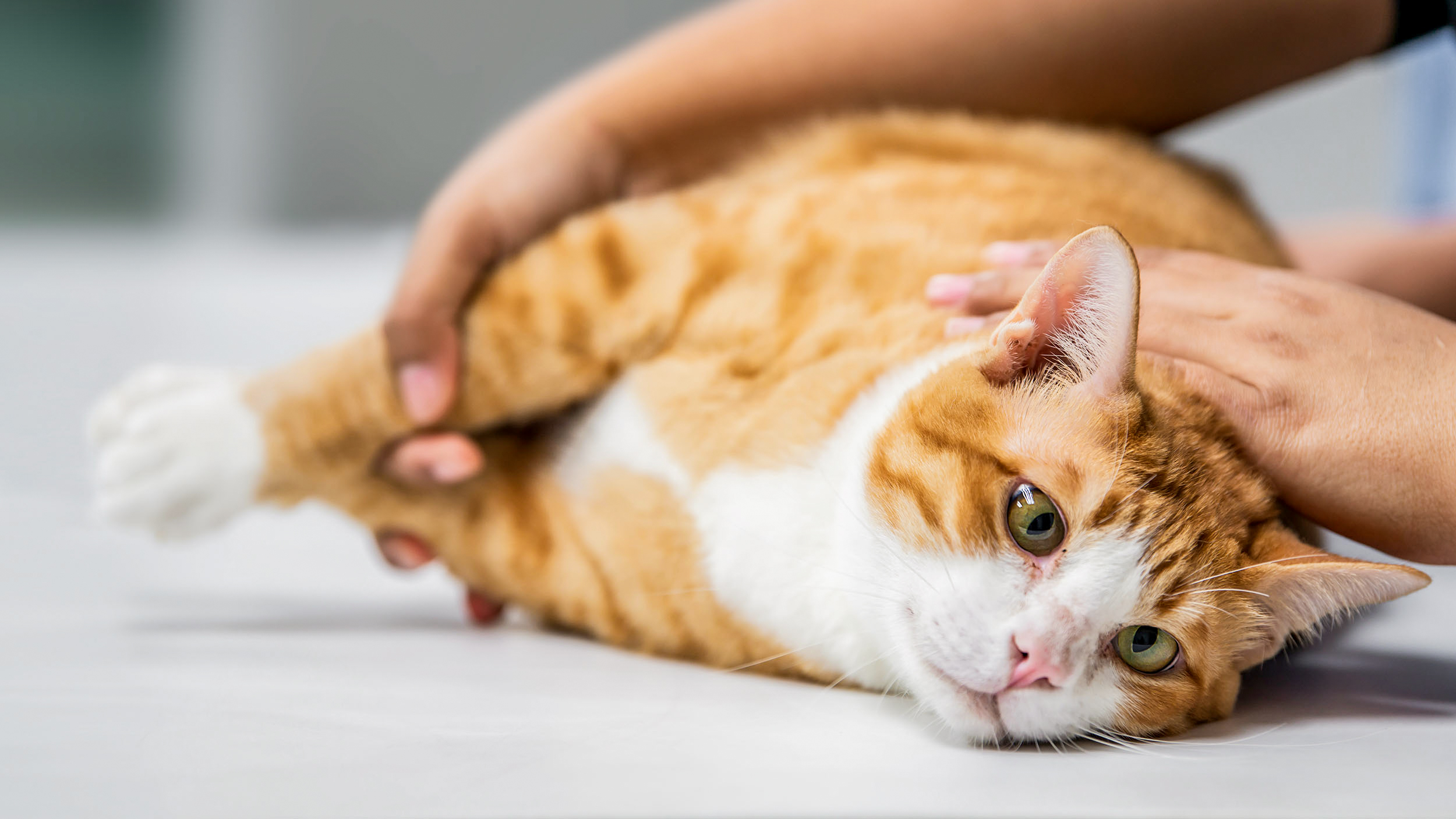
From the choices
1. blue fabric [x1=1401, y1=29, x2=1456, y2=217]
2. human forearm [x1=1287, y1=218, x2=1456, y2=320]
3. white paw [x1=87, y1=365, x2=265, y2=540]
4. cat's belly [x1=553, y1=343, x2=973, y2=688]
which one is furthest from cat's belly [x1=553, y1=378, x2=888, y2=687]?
blue fabric [x1=1401, y1=29, x2=1456, y2=217]

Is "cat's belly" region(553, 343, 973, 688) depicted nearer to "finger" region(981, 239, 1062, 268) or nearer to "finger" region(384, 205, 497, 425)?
"finger" region(981, 239, 1062, 268)

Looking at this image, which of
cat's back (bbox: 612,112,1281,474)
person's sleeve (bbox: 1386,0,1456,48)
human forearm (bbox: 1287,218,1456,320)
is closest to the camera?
cat's back (bbox: 612,112,1281,474)

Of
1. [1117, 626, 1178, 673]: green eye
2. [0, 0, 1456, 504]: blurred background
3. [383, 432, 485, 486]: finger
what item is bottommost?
[0, 0, 1456, 504]: blurred background

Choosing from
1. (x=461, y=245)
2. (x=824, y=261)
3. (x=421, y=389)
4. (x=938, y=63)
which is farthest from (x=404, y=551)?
(x=938, y=63)

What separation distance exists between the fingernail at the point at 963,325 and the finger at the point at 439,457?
2.14 ft

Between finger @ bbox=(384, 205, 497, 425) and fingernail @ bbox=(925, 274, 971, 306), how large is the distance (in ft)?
2.04

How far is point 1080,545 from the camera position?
43.0 inches

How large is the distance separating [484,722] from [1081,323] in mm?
688

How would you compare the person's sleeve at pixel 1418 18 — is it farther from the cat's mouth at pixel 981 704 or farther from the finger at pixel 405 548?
the finger at pixel 405 548

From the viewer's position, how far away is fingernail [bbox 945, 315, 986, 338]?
126cm

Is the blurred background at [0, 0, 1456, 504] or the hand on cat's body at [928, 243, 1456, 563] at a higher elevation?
the hand on cat's body at [928, 243, 1456, 563]

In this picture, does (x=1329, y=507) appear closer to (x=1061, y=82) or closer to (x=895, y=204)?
(x=895, y=204)

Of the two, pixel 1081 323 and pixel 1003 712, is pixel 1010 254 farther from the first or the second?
pixel 1003 712

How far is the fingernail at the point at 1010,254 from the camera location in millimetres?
1294
